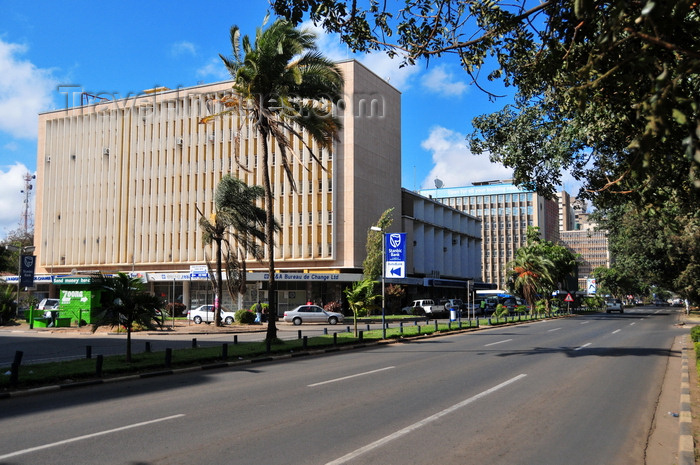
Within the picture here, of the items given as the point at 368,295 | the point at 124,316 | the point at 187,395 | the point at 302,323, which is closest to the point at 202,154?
the point at 302,323

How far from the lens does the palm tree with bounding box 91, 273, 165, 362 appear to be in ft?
49.5

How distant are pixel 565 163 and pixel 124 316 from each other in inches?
520

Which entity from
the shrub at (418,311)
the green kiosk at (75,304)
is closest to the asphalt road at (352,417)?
the green kiosk at (75,304)

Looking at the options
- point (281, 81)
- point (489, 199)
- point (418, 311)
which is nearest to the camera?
point (281, 81)

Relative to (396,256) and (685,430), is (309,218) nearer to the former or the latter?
(396,256)

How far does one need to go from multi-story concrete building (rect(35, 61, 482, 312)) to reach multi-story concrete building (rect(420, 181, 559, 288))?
9069cm

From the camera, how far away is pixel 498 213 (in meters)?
151

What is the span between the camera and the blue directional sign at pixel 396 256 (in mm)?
25656

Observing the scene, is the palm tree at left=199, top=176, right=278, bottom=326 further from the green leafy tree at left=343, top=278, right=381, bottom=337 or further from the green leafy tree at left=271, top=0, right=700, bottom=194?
the green leafy tree at left=271, top=0, right=700, bottom=194

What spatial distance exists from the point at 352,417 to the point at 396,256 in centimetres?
1723

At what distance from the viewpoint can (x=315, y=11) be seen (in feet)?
30.7

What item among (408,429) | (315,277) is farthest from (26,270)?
(408,429)

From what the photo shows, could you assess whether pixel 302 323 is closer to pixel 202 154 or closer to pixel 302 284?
pixel 302 284

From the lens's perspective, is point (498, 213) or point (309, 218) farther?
point (498, 213)
